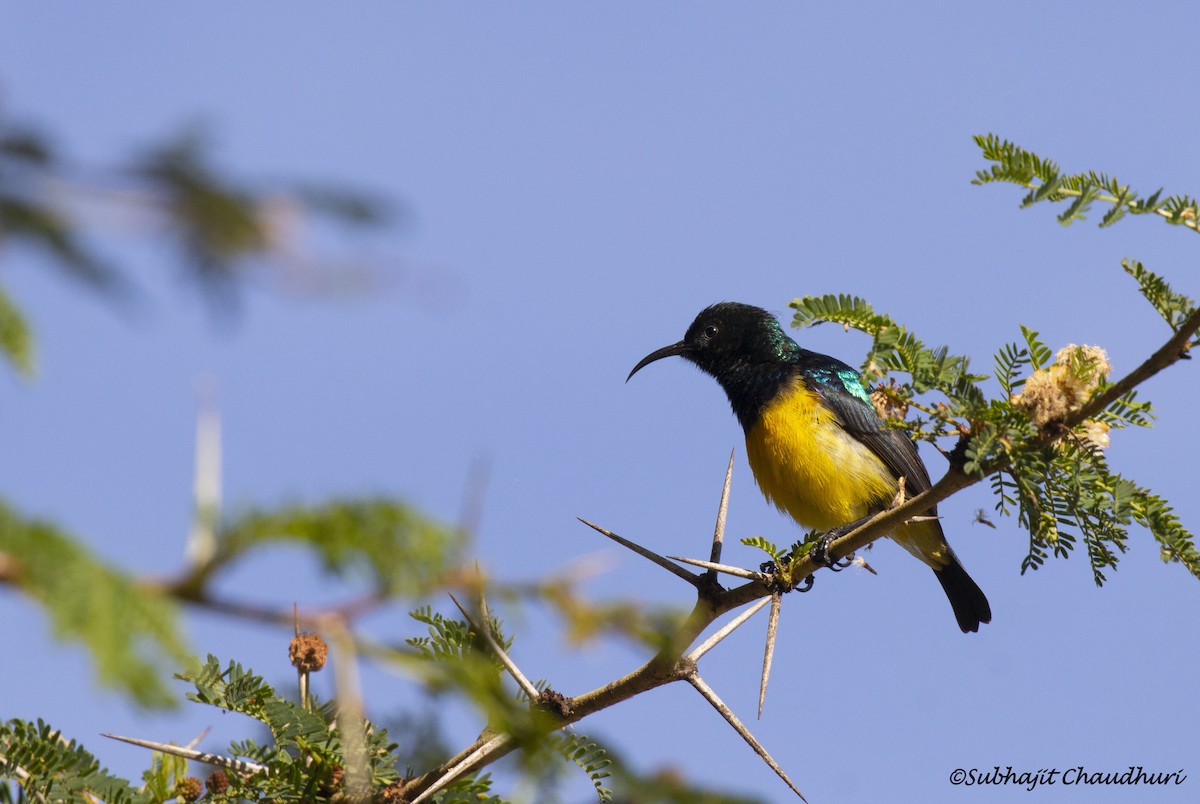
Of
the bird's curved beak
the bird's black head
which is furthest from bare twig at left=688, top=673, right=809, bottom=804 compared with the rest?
the bird's curved beak

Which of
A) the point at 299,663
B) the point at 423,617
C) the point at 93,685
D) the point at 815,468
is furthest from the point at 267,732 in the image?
the point at 815,468

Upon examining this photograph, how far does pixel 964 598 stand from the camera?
23.0 ft

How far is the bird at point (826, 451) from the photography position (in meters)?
6.46

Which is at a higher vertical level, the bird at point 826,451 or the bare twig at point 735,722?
the bird at point 826,451

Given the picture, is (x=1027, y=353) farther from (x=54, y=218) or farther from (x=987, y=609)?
(x=987, y=609)

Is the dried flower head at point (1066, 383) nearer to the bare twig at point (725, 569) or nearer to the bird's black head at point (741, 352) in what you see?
the bare twig at point (725, 569)

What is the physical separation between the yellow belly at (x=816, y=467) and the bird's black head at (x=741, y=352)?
30cm

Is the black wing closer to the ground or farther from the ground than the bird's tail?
farther from the ground

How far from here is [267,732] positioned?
3.11 meters

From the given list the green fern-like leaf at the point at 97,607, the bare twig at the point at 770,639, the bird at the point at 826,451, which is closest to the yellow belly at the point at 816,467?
the bird at the point at 826,451

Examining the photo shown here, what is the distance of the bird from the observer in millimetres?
6465

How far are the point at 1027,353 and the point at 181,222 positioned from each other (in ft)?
8.25

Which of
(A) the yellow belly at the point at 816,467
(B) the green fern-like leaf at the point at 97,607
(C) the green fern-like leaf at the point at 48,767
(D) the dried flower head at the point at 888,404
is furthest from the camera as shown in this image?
(A) the yellow belly at the point at 816,467

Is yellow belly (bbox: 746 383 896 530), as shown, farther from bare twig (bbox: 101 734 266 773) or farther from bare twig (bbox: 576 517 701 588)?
bare twig (bbox: 101 734 266 773)
